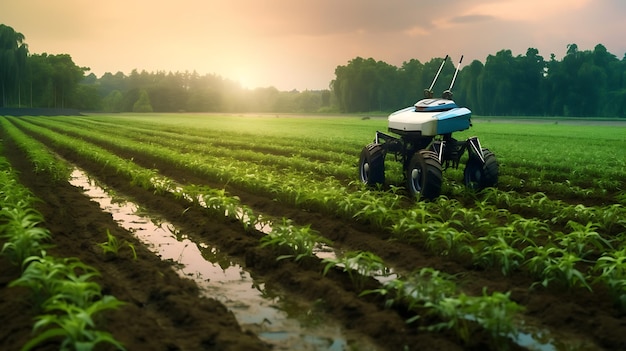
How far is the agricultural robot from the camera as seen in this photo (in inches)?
334

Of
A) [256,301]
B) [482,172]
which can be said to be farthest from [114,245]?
[482,172]

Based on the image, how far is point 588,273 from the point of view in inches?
200

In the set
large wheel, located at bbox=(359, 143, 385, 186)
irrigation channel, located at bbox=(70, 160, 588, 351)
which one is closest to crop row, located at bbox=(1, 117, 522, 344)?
irrigation channel, located at bbox=(70, 160, 588, 351)

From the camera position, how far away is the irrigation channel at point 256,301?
3.87m

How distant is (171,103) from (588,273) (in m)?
107

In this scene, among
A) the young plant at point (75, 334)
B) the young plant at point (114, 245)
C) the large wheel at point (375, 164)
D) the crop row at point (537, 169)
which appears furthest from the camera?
the crop row at point (537, 169)

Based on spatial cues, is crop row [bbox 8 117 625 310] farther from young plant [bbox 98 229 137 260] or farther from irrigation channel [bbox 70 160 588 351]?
young plant [bbox 98 229 137 260]

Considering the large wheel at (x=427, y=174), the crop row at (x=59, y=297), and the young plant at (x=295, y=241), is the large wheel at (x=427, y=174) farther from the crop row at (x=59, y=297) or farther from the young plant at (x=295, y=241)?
the crop row at (x=59, y=297)

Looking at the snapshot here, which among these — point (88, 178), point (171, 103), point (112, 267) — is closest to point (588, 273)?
point (112, 267)

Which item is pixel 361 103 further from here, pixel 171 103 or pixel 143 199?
pixel 143 199

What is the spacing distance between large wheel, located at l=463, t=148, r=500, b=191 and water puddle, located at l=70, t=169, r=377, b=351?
189 inches

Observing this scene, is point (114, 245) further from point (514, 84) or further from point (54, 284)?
point (514, 84)

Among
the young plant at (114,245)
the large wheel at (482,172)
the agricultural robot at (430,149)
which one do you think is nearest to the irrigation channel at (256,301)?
the young plant at (114,245)

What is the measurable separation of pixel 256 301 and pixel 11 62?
8207cm
